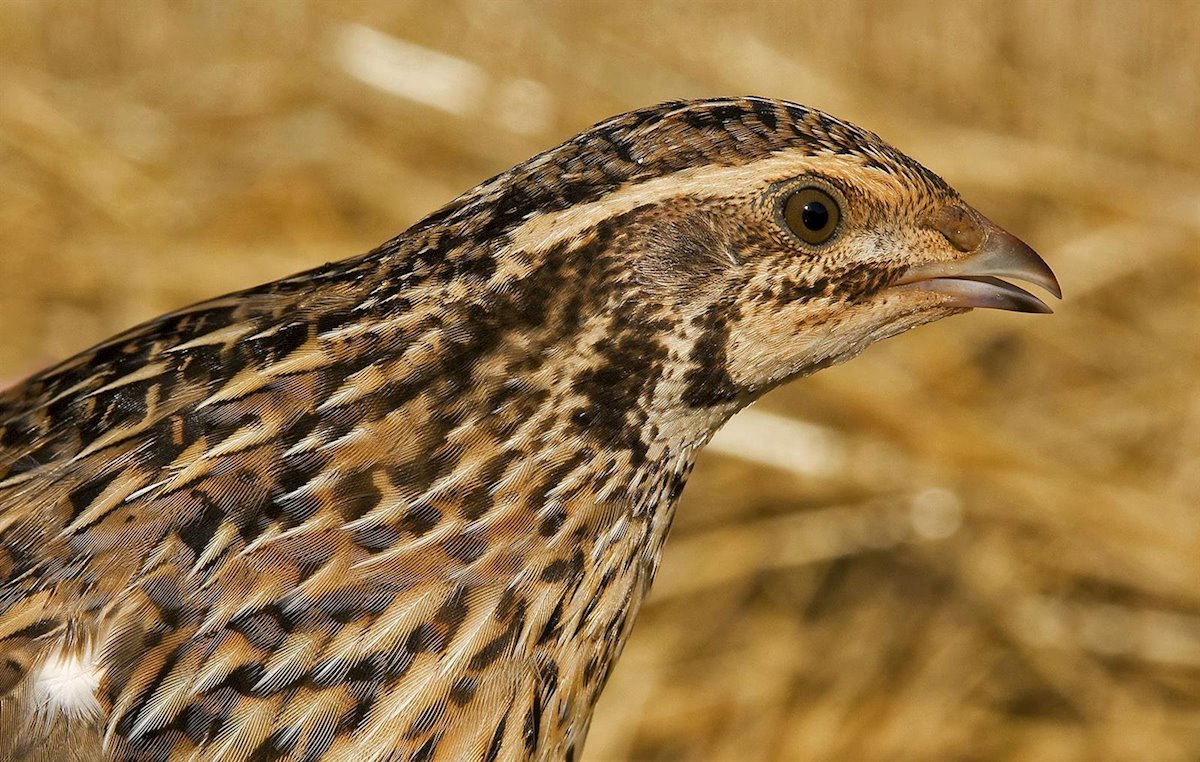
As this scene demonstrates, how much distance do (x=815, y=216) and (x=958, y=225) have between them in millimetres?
217

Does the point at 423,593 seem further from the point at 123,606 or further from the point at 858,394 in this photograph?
the point at 858,394

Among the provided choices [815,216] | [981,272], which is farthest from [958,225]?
[815,216]

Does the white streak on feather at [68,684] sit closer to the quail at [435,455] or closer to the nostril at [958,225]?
the quail at [435,455]

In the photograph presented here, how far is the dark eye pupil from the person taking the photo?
5.29ft

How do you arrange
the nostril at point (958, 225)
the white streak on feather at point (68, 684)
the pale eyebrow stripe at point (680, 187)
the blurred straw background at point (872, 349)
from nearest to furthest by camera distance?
1. the white streak on feather at point (68, 684)
2. the pale eyebrow stripe at point (680, 187)
3. the nostril at point (958, 225)
4. the blurred straw background at point (872, 349)

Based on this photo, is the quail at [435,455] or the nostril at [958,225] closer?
the quail at [435,455]

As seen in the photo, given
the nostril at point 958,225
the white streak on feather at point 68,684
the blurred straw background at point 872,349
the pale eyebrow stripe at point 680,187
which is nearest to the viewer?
the white streak on feather at point 68,684

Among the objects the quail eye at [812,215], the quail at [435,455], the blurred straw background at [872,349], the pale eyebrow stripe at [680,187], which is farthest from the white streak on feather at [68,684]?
the blurred straw background at [872,349]

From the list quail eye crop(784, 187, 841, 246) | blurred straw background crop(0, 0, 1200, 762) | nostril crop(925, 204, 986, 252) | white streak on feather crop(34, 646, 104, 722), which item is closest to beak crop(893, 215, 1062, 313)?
nostril crop(925, 204, 986, 252)

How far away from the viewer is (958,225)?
1.72m

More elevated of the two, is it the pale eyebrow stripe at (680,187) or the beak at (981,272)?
the beak at (981,272)

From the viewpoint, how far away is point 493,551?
155 cm

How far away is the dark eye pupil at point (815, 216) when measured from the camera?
5.29 feet

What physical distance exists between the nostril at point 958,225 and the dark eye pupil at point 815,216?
6.2 inches
